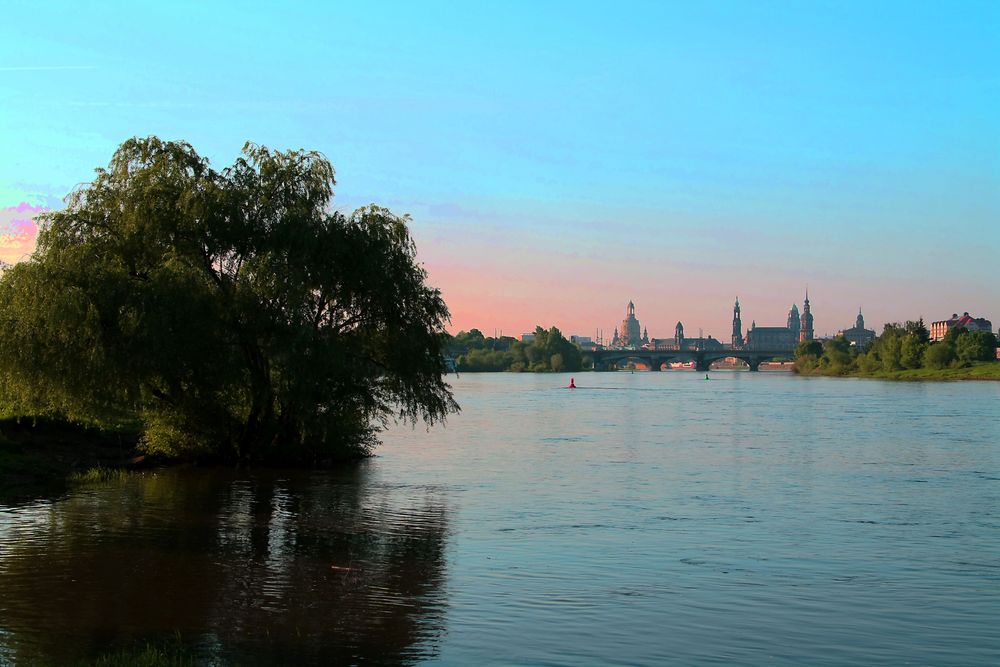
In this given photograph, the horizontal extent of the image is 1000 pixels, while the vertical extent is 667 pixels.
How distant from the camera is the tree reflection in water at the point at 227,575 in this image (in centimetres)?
1573

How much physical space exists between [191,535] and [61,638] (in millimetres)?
9496

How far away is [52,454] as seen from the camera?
3731cm

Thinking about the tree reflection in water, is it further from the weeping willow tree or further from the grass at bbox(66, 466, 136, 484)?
the weeping willow tree

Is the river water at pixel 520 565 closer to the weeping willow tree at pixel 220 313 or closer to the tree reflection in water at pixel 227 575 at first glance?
the tree reflection in water at pixel 227 575

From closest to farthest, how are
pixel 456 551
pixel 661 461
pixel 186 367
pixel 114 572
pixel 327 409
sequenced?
pixel 114 572 → pixel 456 551 → pixel 186 367 → pixel 327 409 → pixel 661 461

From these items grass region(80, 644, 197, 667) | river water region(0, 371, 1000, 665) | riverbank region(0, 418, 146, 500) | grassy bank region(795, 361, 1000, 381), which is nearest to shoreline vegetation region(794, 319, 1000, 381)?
grassy bank region(795, 361, 1000, 381)

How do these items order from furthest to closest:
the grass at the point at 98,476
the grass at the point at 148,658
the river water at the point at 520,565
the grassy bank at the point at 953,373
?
the grassy bank at the point at 953,373 → the grass at the point at 98,476 → the river water at the point at 520,565 → the grass at the point at 148,658

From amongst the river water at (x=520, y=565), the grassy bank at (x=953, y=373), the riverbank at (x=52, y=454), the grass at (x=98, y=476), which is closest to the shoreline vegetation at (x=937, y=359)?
the grassy bank at (x=953, y=373)

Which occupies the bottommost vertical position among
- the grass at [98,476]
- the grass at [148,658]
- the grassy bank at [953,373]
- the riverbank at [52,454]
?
the grass at [148,658]

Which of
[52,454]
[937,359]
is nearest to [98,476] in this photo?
[52,454]

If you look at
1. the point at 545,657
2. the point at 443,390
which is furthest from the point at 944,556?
the point at 443,390

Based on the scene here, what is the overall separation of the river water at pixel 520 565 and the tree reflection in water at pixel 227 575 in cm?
8

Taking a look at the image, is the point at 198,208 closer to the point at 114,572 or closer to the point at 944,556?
the point at 114,572

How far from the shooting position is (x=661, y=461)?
46.3 metres
